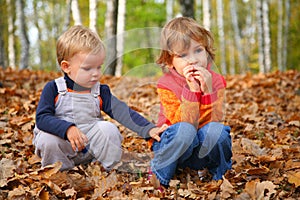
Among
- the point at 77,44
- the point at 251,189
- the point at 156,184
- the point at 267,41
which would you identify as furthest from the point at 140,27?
the point at 251,189

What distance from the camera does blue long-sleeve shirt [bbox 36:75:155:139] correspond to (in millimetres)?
2480

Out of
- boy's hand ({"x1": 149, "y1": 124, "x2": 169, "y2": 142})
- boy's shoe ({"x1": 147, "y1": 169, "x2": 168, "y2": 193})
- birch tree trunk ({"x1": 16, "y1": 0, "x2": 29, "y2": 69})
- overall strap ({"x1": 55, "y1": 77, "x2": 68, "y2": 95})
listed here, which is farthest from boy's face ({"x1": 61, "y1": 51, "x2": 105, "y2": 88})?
birch tree trunk ({"x1": 16, "y1": 0, "x2": 29, "y2": 69})

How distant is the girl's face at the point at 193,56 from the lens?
242 cm

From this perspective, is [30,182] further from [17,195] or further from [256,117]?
[256,117]

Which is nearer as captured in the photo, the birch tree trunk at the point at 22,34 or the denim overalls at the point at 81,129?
the denim overalls at the point at 81,129

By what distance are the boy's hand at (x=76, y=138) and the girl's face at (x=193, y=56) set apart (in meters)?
0.79

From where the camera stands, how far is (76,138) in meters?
2.42

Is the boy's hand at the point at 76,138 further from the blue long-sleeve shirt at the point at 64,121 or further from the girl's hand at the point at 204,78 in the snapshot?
the girl's hand at the point at 204,78

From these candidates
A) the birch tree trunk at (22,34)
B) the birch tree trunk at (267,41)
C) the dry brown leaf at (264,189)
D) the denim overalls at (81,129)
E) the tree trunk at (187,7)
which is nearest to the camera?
the dry brown leaf at (264,189)

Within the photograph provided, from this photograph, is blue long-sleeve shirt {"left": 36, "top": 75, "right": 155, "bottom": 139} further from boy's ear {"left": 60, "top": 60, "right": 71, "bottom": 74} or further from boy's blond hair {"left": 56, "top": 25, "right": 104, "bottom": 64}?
boy's blond hair {"left": 56, "top": 25, "right": 104, "bottom": 64}

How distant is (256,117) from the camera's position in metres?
4.23

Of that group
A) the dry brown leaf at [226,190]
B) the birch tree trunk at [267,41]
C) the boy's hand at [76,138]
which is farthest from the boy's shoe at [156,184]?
the birch tree trunk at [267,41]

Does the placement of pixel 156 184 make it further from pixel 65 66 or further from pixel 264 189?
pixel 65 66

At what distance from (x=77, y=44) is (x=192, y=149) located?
1.06 metres
